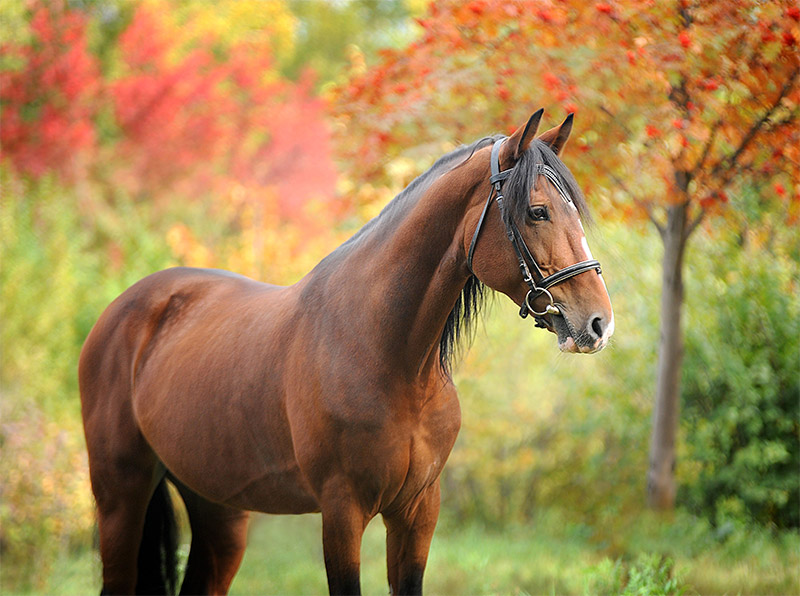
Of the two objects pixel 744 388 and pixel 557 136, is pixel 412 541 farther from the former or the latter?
pixel 744 388

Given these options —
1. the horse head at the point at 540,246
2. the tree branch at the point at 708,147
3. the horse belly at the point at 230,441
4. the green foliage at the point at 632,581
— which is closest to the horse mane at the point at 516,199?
the horse head at the point at 540,246

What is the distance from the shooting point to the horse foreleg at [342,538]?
8.45 ft

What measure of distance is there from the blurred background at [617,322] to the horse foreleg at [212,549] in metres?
0.73

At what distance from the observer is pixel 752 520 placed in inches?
223

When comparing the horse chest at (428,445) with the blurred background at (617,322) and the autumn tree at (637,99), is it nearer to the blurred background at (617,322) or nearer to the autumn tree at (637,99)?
the blurred background at (617,322)

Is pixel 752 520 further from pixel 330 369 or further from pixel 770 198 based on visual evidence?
pixel 330 369

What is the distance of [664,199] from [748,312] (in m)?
1.60

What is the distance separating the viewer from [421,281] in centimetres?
262

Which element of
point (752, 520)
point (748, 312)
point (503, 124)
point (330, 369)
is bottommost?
point (752, 520)

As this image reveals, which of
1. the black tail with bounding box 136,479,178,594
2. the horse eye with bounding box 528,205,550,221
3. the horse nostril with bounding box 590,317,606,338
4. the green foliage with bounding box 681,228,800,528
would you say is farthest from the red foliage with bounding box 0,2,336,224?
the horse nostril with bounding box 590,317,606,338

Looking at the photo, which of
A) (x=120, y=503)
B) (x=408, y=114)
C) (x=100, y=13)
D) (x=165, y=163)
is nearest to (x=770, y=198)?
(x=408, y=114)

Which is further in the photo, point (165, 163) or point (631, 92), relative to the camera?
point (165, 163)

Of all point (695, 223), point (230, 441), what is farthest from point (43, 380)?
point (695, 223)

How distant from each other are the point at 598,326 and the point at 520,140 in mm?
647
